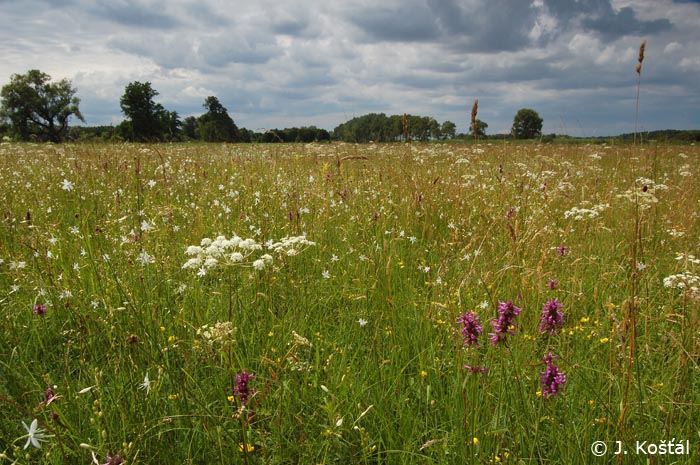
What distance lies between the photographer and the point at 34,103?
6906 cm

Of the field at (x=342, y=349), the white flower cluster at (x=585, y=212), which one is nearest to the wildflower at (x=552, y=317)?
the field at (x=342, y=349)

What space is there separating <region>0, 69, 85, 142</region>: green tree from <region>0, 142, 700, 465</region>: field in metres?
78.8

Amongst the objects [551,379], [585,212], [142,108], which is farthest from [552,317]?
[142,108]

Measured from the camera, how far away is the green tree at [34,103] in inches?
2660

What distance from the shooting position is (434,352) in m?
2.27

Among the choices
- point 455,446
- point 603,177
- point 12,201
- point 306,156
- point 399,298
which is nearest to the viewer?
point 455,446

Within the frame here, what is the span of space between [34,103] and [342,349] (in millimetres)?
89231

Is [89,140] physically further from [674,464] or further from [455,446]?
[674,464]

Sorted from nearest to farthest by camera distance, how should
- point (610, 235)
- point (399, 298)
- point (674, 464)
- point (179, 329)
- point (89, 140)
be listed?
point (674, 464), point (179, 329), point (399, 298), point (610, 235), point (89, 140)

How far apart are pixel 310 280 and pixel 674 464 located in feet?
7.70

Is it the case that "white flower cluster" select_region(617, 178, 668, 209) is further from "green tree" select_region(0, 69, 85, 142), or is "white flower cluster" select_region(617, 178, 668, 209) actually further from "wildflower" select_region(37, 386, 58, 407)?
"green tree" select_region(0, 69, 85, 142)

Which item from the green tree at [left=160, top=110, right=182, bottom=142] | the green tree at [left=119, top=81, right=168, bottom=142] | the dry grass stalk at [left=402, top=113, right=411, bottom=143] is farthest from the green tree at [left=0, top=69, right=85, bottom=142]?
the dry grass stalk at [left=402, top=113, right=411, bottom=143]

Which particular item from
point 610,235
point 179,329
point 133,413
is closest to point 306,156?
point 610,235

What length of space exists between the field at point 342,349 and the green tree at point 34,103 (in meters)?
78.8
